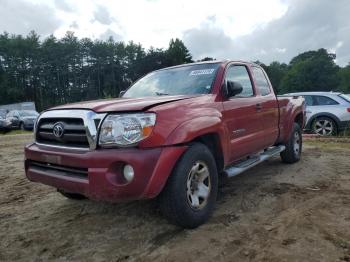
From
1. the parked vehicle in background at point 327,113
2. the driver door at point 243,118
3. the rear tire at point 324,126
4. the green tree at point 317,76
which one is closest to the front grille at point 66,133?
the driver door at point 243,118

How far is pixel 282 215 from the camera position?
3.97m

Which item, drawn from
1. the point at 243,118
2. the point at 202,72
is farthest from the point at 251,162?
the point at 202,72

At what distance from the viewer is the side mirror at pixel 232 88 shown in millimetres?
4391

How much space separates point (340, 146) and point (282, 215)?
5599 millimetres

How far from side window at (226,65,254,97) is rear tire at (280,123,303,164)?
164 centimetres

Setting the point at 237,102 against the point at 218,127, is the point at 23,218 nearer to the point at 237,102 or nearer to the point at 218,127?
the point at 218,127


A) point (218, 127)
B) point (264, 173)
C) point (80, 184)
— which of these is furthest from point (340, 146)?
point (80, 184)

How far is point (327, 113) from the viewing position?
11445 millimetres

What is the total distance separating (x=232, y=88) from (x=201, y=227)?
1655 millimetres

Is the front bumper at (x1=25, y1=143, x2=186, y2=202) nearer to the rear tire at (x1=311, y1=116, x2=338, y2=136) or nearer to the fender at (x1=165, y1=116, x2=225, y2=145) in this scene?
the fender at (x1=165, y1=116, x2=225, y2=145)

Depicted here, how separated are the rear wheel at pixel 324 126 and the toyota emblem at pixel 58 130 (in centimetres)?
973

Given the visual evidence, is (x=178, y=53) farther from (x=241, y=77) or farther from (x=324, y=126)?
(x=241, y=77)

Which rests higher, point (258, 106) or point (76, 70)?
point (76, 70)

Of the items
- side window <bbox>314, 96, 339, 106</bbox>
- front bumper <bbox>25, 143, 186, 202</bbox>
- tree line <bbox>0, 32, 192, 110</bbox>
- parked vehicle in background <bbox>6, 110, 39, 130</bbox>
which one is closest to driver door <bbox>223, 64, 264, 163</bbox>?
front bumper <bbox>25, 143, 186, 202</bbox>
